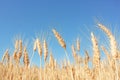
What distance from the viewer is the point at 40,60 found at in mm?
4840

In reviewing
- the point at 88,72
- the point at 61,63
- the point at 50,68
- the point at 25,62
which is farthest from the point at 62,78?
the point at 88,72

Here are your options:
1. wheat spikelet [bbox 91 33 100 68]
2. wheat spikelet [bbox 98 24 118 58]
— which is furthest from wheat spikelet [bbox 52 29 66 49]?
wheat spikelet [bbox 98 24 118 58]

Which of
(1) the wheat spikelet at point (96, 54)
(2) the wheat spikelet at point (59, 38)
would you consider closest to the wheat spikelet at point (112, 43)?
(1) the wheat spikelet at point (96, 54)

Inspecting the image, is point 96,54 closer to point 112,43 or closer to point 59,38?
point 112,43

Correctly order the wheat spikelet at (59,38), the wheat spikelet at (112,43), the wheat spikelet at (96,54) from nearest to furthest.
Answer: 1. the wheat spikelet at (112,43)
2. the wheat spikelet at (96,54)
3. the wheat spikelet at (59,38)

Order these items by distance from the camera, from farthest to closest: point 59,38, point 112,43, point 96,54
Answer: point 59,38
point 96,54
point 112,43

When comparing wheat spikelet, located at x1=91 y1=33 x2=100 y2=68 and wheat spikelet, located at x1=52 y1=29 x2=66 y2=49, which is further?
wheat spikelet, located at x1=52 y1=29 x2=66 y2=49

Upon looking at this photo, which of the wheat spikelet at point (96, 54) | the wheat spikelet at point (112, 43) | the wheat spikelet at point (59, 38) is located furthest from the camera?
the wheat spikelet at point (59, 38)

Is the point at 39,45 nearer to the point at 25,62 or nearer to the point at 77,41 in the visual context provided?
the point at 25,62

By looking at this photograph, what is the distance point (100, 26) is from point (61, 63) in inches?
160

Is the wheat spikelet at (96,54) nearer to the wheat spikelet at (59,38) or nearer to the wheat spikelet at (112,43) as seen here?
the wheat spikelet at (112,43)

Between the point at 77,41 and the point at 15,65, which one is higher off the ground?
the point at 77,41

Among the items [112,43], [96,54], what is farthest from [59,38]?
[112,43]

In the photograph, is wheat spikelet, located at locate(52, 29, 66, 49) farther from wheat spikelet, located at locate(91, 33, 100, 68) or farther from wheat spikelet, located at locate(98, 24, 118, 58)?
wheat spikelet, located at locate(98, 24, 118, 58)
